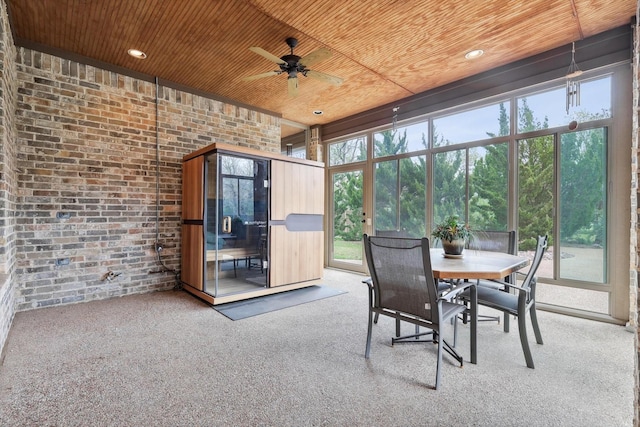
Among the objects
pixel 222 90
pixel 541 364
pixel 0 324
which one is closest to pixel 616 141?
pixel 541 364

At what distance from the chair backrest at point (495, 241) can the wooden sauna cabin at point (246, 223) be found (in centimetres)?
228

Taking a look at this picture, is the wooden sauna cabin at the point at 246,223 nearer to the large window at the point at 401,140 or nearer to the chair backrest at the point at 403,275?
the large window at the point at 401,140

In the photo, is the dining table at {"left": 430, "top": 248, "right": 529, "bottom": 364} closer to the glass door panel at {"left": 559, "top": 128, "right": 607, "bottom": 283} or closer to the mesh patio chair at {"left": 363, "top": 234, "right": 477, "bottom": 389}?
the mesh patio chair at {"left": 363, "top": 234, "right": 477, "bottom": 389}

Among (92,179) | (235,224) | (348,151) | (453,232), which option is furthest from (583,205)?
(92,179)

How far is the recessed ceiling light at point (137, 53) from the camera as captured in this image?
141 inches

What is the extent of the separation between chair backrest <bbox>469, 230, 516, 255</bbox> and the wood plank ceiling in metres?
2.18

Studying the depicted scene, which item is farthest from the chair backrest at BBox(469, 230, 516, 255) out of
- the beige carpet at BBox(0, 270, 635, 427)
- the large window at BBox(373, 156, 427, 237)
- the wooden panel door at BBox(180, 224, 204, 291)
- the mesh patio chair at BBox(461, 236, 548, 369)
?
the wooden panel door at BBox(180, 224, 204, 291)

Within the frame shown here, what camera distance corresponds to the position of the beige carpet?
5.53 ft

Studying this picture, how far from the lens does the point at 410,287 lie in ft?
6.82

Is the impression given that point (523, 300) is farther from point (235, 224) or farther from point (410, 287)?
point (235, 224)

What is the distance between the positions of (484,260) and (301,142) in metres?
5.07

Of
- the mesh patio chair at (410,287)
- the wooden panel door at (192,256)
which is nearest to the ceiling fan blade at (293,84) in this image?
the wooden panel door at (192,256)

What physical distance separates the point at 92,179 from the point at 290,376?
11.7ft

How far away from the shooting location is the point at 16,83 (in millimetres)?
3264
